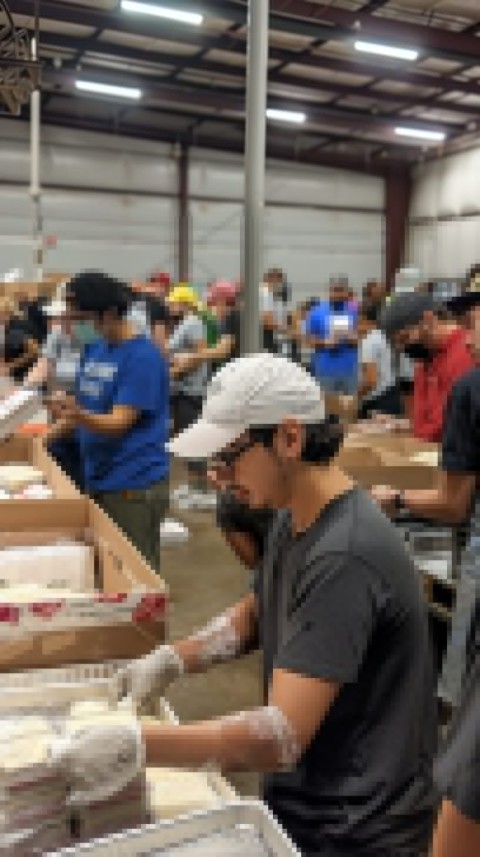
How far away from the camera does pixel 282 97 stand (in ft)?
42.0

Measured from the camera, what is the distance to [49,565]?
229 cm

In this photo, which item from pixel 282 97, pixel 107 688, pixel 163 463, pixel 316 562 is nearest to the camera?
pixel 316 562

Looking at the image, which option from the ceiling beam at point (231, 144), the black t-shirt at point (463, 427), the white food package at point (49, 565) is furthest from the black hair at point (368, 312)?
the ceiling beam at point (231, 144)

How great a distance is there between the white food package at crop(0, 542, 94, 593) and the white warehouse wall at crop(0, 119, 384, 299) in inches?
461

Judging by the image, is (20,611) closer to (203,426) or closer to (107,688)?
(107,688)

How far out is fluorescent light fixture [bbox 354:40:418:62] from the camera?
9273 millimetres

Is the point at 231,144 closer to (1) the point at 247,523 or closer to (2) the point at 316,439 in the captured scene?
(1) the point at 247,523

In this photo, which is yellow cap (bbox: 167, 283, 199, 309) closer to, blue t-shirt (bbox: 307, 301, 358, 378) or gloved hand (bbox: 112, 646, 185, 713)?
blue t-shirt (bbox: 307, 301, 358, 378)

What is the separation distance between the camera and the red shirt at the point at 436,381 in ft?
12.1

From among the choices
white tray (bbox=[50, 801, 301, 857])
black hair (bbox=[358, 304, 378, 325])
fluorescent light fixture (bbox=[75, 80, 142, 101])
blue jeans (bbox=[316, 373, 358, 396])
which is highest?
fluorescent light fixture (bbox=[75, 80, 142, 101])

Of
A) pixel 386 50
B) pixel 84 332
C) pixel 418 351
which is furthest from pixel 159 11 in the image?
pixel 84 332

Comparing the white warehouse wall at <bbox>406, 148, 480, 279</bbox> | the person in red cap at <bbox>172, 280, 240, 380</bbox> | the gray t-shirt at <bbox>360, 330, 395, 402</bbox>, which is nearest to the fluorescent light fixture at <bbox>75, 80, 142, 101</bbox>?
the white warehouse wall at <bbox>406, 148, 480, 279</bbox>

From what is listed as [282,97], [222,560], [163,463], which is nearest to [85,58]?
[282,97]

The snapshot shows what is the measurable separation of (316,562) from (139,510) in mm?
2148
